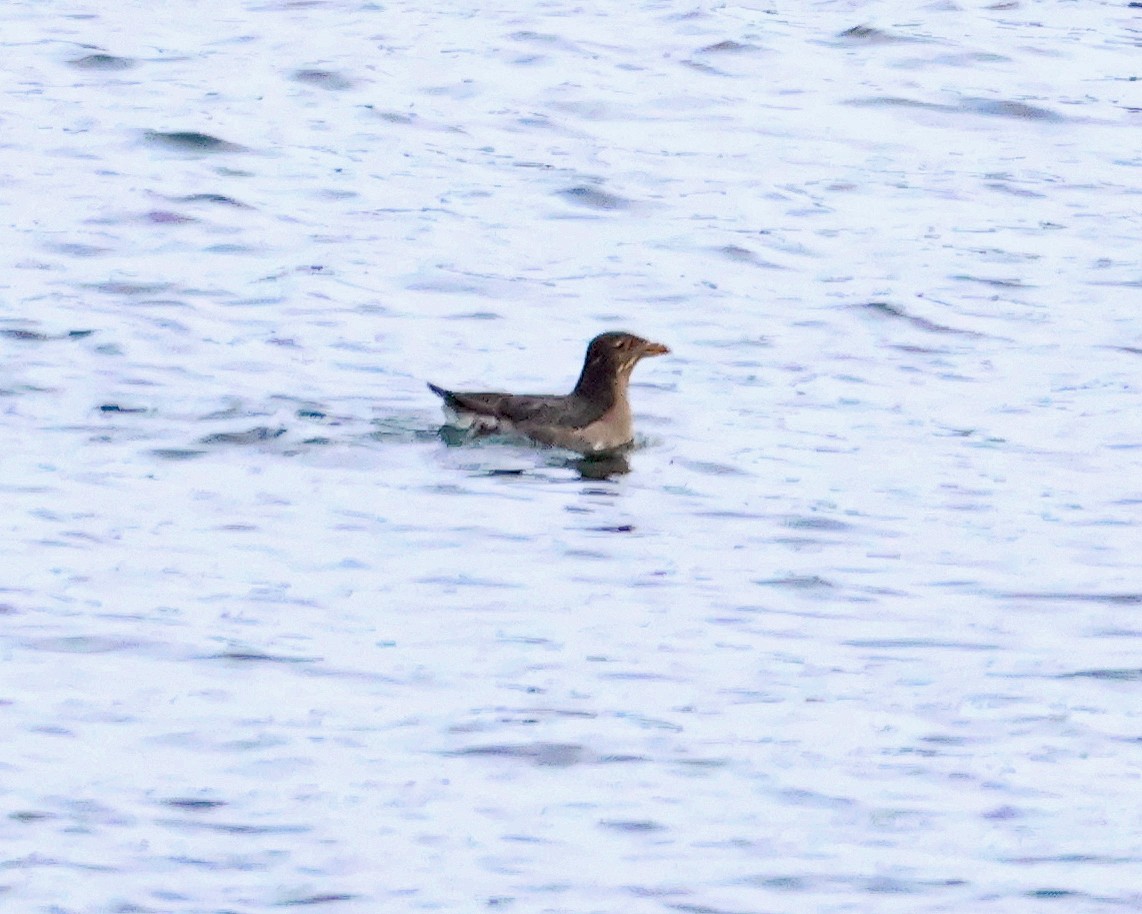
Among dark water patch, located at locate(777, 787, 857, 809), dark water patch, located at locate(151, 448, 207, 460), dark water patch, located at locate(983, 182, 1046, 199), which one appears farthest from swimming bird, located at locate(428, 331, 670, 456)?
dark water patch, located at locate(983, 182, 1046, 199)

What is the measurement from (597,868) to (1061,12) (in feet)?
58.0

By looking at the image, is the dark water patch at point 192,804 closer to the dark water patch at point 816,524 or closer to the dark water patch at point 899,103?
the dark water patch at point 816,524

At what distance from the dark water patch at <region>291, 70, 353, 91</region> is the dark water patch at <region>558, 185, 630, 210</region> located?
3.25 m

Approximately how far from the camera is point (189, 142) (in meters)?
20.8

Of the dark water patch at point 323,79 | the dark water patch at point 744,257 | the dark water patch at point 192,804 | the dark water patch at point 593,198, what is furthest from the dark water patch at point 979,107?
the dark water patch at point 192,804

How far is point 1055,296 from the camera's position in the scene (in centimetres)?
1727

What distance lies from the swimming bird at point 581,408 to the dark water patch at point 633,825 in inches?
198

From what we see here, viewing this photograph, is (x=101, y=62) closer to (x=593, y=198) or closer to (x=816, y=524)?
(x=593, y=198)

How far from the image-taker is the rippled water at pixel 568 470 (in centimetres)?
904

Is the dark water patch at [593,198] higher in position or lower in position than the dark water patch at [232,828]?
lower

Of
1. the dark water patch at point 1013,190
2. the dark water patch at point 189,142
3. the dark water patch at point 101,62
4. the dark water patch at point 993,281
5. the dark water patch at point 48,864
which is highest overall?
the dark water patch at point 101,62

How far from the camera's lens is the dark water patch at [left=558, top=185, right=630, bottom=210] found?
19422 millimetres

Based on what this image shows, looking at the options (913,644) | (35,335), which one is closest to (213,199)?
(35,335)

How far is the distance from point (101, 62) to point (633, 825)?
15163mm
